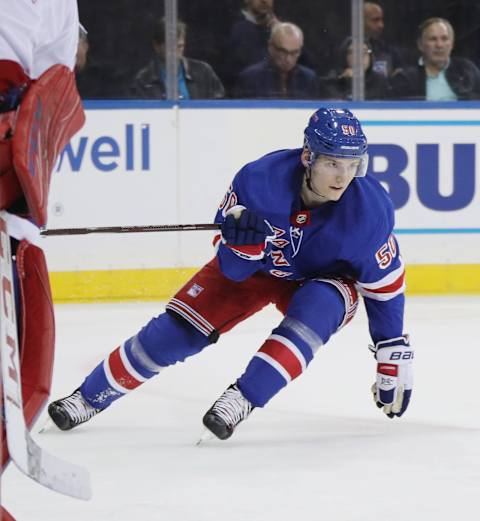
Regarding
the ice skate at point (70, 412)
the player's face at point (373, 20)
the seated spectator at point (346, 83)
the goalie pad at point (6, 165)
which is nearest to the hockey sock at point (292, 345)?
the ice skate at point (70, 412)

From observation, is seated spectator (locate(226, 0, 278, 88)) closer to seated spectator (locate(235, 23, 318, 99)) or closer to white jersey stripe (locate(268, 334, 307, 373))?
seated spectator (locate(235, 23, 318, 99))

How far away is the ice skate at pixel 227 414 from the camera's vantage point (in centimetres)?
267

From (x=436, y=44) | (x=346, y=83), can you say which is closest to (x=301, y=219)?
(x=346, y=83)

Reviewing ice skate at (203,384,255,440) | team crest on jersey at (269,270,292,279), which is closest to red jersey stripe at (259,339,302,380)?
ice skate at (203,384,255,440)

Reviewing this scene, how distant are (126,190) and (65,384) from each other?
1.63 metres

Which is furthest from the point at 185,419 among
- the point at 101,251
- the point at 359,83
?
the point at 359,83

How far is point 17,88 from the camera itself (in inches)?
61.0

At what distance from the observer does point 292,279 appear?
2.88 meters

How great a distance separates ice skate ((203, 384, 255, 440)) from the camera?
2670mm

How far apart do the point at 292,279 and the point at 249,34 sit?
2426 millimetres

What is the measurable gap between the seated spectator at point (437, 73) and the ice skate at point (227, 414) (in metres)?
2.78

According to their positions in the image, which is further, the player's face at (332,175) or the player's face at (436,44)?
the player's face at (436,44)

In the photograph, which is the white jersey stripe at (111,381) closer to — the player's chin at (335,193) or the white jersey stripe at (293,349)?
the white jersey stripe at (293,349)

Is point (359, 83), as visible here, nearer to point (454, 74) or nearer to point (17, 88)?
point (454, 74)
